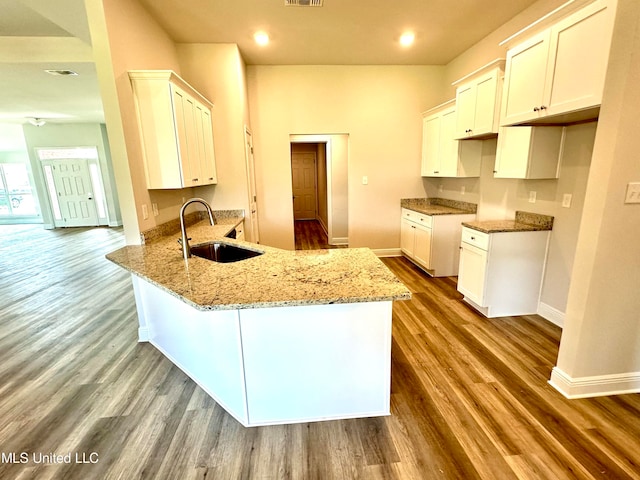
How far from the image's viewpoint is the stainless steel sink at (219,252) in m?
2.47

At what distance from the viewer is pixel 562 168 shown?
2.54 meters

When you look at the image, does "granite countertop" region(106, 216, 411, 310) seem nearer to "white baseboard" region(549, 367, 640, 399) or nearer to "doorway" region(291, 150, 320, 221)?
"white baseboard" region(549, 367, 640, 399)

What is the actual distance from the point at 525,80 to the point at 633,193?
50.1 inches

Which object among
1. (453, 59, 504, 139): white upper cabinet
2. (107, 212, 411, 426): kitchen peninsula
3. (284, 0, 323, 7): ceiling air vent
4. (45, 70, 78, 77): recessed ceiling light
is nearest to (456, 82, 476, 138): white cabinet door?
(453, 59, 504, 139): white upper cabinet

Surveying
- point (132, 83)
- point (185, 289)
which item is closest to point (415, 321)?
point (185, 289)

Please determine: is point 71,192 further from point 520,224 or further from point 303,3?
point 520,224

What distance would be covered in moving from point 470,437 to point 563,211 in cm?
216

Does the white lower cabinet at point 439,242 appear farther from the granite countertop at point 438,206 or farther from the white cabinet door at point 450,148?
the white cabinet door at point 450,148

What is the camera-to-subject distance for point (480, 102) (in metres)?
3.06

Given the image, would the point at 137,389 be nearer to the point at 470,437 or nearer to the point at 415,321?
the point at 470,437

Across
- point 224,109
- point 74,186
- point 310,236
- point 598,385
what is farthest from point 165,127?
point 74,186

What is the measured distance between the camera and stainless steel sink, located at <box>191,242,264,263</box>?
2.47 metres

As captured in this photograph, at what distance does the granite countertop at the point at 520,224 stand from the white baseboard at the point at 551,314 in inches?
30.7

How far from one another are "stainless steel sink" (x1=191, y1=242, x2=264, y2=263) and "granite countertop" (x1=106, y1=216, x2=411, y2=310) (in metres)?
0.23
